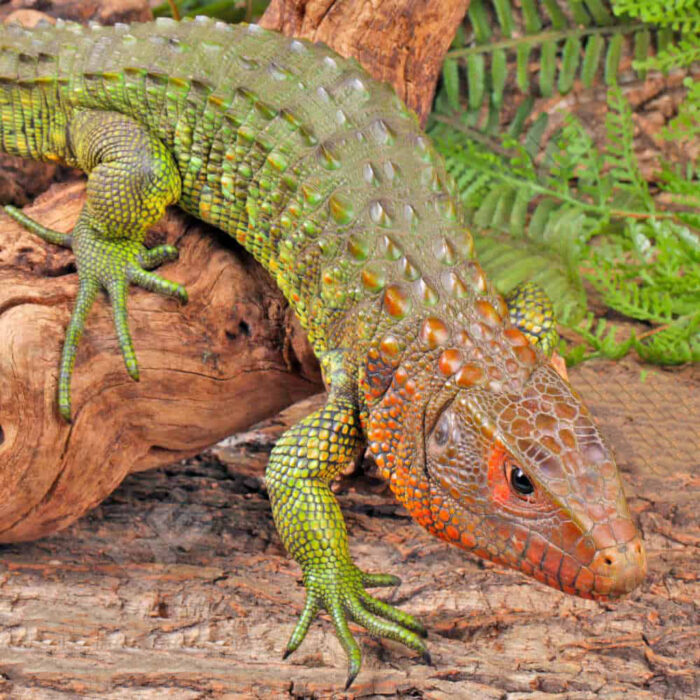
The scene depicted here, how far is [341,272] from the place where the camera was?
3.35 metres

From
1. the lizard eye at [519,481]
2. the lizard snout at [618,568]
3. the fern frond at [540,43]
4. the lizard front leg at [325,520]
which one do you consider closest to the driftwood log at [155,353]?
the lizard front leg at [325,520]

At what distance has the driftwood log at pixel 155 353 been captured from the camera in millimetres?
3320

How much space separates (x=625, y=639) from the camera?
130 inches

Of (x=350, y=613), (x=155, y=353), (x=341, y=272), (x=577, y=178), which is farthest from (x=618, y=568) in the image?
(x=577, y=178)

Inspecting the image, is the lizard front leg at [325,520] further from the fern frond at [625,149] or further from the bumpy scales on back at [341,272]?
the fern frond at [625,149]

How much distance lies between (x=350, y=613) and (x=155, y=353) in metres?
1.44

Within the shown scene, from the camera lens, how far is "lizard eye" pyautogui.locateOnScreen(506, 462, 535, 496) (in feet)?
8.84

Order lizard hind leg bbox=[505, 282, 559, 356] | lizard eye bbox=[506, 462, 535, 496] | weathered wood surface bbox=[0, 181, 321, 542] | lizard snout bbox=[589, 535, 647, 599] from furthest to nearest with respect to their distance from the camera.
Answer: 1. lizard hind leg bbox=[505, 282, 559, 356]
2. weathered wood surface bbox=[0, 181, 321, 542]
3. lizard eye bbox=[506, 462, 535, 496]
4. lizard snout bbox=[589, 535, 647, 599]

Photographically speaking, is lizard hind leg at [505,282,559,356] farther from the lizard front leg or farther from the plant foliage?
the lizard front leg

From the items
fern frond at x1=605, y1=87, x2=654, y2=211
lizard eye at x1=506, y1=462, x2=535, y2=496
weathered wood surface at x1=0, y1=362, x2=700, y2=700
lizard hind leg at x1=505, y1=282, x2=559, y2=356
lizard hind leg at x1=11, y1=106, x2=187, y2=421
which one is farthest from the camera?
fern frond at x1=605, y1=87, x2=654, y2=211

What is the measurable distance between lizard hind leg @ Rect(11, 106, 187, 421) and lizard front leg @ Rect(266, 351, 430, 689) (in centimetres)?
81

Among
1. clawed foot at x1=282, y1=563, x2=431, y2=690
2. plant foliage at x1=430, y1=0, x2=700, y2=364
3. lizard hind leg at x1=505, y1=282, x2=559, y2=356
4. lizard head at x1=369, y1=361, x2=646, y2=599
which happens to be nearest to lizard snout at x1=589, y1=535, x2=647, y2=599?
lizard head at x1=369, y1=361, x2=646, y2=599

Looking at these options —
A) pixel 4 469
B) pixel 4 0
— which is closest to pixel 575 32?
pixel 4 0

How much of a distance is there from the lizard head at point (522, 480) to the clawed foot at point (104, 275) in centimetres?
125
